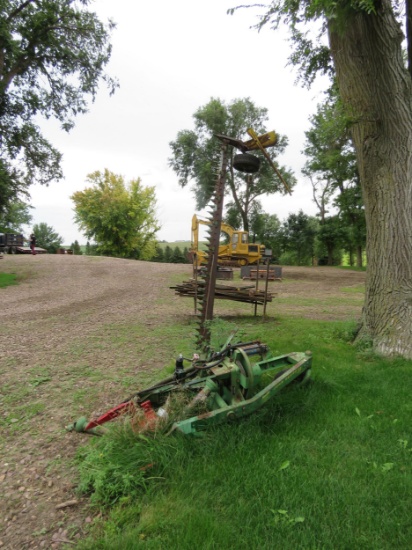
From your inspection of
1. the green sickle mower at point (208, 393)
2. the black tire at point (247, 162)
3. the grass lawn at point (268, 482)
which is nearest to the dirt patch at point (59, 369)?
the grass lawn at point (268, 482)

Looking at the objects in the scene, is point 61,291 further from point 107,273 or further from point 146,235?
point 146,235

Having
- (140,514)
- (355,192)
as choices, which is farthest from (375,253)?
(355,192)

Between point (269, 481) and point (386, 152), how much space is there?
4.91 m

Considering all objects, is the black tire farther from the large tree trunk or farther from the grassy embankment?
the grassy embankment

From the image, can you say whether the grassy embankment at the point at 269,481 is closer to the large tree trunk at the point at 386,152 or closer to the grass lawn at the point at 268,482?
the grass lawn at the point at 268,482

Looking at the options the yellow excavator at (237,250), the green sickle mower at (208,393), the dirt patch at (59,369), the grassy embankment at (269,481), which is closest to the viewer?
the grassy embankment at (269,481)

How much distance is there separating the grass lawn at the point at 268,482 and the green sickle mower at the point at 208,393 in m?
0.17

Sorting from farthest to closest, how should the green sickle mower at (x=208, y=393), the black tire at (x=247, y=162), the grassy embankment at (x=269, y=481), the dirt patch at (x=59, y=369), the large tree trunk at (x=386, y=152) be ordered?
1. the large tree trunk at (x=386, y=152)
2. the black tire at (x=247, y=162)
3. the green sickle mower at (x=208, y=393)
4. the dirt patch at (x=59, y=369)
5. the grassy embankment at (x=269, y=481)

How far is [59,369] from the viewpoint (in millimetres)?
5168

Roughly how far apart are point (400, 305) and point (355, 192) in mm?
25048

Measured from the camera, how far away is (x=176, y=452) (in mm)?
2705

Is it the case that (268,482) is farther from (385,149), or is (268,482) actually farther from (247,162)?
(385,149)

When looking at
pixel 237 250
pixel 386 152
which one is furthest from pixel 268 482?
pixel 237 250

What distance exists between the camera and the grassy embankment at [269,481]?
2059 mm
